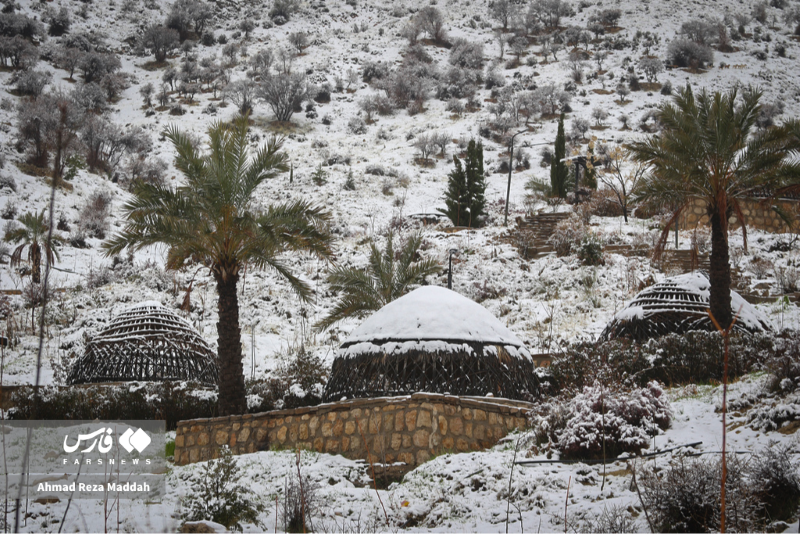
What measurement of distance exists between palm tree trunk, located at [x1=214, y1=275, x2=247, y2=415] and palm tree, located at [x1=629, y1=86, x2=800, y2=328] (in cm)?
1008

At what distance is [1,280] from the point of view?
26.2 meters

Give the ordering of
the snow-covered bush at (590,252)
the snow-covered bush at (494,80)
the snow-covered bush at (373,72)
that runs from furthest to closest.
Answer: the snow-covered bush at (373,72) < the snow-covered bush at (494,80) < the snow-covered bush at (590,252)

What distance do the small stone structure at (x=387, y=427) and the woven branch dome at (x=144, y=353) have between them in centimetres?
600

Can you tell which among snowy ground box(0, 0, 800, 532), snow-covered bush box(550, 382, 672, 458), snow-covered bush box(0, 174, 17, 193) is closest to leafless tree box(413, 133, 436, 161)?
snowy ground box(0, 0, 800, 532)

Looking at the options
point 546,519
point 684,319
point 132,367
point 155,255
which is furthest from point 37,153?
point 546,519

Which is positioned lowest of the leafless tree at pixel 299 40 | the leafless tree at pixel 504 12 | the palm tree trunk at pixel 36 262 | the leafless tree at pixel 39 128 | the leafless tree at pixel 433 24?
the palm tree trunk at pixel 36 262

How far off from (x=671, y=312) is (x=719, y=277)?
1.38 metres

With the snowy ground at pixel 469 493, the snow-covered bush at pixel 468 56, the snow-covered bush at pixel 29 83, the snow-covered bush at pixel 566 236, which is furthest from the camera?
the snow-covered bush at pixel 468 56

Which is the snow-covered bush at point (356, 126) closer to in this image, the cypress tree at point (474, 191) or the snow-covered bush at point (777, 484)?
the cypress tree at point (474, 191)

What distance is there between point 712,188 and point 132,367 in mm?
15894

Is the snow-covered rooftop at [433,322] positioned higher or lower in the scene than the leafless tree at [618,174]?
lower

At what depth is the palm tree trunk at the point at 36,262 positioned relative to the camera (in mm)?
25141

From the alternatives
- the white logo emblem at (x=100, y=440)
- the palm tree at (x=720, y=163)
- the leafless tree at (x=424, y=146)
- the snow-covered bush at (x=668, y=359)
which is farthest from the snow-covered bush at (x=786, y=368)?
the leafless tree at (x=424, y=146)

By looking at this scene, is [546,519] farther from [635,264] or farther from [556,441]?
[635,264]
